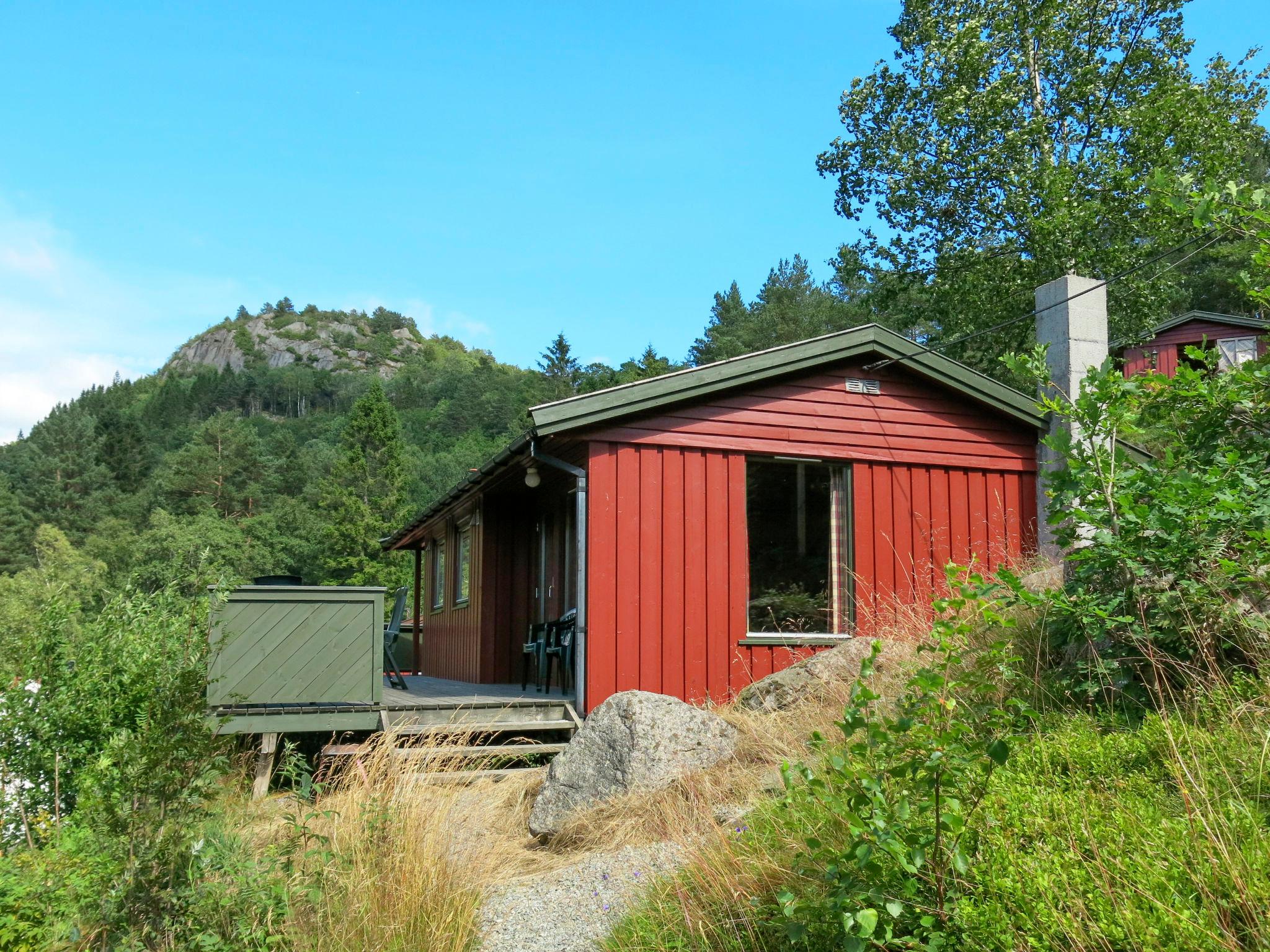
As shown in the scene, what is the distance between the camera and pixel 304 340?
449 feet

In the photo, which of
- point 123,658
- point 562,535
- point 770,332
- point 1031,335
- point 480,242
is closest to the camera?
point 123,658

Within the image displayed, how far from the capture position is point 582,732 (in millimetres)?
6730

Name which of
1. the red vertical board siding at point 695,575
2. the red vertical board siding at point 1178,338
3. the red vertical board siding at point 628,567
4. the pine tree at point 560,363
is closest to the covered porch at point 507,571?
the red vertical board siding at point 628,567

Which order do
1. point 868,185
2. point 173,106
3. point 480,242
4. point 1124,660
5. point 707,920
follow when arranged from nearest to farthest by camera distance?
point 707,920 → point 1124,660 → point 173,106 → point 868,185 → point 480,242

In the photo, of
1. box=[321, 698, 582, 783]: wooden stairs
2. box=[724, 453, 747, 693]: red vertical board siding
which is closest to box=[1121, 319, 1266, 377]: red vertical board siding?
box=[724, 453, 747, 693]: red vertical board siding

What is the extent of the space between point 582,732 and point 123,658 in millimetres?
2719

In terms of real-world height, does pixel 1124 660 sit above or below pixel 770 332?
below

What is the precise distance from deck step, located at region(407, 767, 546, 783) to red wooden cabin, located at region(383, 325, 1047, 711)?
1.40 m

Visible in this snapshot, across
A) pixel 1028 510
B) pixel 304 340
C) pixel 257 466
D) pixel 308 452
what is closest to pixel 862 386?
pixel 1028 510

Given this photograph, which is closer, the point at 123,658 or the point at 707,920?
the point at 707,920

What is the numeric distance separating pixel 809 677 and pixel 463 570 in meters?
8.07

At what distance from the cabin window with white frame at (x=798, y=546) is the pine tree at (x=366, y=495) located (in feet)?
117

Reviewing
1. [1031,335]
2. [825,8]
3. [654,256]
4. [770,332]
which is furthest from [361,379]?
[825,8]

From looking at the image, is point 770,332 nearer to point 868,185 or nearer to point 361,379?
point 868,185
